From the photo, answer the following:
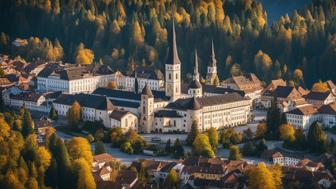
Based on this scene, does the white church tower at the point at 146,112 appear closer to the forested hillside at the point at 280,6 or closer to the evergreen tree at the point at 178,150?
the evergreen tree at the point at 178,150

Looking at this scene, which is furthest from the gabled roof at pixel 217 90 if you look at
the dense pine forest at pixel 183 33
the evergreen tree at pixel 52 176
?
the evergreen tree at pixel 52 176

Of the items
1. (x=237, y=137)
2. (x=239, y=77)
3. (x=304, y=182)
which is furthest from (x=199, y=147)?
(x=239, y=77)

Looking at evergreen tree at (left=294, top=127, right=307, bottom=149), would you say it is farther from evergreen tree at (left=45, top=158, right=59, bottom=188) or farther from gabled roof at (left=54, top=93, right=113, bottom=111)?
evergreen tree at (left=45, top=158, right=59, bottom=188)

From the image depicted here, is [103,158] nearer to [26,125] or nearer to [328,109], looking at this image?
[26,125]

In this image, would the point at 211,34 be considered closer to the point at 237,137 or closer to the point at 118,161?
the point at 237,137

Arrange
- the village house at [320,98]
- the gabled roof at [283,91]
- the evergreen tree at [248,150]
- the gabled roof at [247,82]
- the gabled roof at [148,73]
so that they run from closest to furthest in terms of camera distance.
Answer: the evergreen tree at [248,150], the village house at [320,98], the gabled roof at [283,91], the gabled roof at [247,82], the gabled roof at [148,73]

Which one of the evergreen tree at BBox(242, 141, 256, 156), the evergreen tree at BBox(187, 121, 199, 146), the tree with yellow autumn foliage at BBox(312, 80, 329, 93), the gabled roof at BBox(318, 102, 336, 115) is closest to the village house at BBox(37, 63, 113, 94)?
the tree with yellow autumn foliage at BBox(312, 80, 329, 93)
